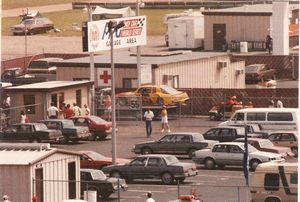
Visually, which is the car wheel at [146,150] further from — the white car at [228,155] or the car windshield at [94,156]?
the car windshield at [94,156]

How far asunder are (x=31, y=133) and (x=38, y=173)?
14054 millimetres

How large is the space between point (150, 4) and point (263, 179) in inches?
2812

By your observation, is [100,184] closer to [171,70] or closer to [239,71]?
[171,70]

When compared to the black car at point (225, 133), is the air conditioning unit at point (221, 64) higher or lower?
higher

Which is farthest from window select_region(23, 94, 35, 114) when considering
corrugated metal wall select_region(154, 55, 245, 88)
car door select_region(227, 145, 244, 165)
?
car door select_region(227, 145, 244, 165)

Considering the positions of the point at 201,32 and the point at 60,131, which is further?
the point at 201,32

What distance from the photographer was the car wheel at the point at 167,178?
139 ft

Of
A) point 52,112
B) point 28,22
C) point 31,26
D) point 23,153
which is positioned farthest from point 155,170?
point 28,22

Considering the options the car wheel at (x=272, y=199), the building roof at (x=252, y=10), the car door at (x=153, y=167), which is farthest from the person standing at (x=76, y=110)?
the building roof at (x=252, y=10)

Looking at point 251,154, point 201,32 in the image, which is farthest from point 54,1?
point 251,154

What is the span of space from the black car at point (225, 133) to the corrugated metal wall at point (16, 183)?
1437 centimetres

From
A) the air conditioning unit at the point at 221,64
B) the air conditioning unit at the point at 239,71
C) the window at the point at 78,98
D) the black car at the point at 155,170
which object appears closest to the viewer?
the black car at the point at 155,170

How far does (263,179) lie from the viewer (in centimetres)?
3759

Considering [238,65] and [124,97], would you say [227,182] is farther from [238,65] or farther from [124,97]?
[238,65]
